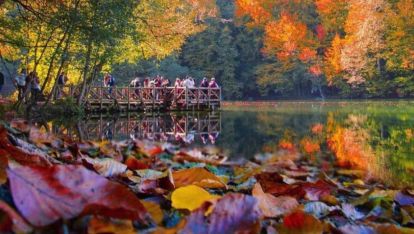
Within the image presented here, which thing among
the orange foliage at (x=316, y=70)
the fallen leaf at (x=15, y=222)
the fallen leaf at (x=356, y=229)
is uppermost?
the orange foliage at (x=316, y=70)

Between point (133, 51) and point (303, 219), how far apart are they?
1569cm

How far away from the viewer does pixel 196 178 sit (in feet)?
6.07

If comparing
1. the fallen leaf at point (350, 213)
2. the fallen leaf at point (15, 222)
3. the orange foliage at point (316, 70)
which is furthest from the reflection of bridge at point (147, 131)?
the orange foliage at point (316, 70)

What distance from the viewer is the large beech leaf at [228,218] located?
3.01 ft

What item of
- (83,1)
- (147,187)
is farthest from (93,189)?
(83,1)

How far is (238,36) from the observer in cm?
3525

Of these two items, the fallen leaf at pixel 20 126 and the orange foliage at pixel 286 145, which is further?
the orange foliage at pixel 286 145

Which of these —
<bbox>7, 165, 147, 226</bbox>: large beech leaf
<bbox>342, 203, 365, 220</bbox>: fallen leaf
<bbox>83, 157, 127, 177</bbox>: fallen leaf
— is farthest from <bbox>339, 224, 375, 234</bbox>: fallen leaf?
<bbox>83, 157, 127, 177</bbox>: fallen leaf

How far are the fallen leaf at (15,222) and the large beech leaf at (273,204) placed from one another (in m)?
0.70

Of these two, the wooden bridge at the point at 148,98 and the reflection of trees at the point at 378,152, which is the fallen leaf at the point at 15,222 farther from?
the wooden bridge at the point at 148,98

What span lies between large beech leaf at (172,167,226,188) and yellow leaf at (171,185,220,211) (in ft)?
1.57

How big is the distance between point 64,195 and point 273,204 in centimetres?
72

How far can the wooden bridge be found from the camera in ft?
57.1

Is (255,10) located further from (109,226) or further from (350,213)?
(109,226)
